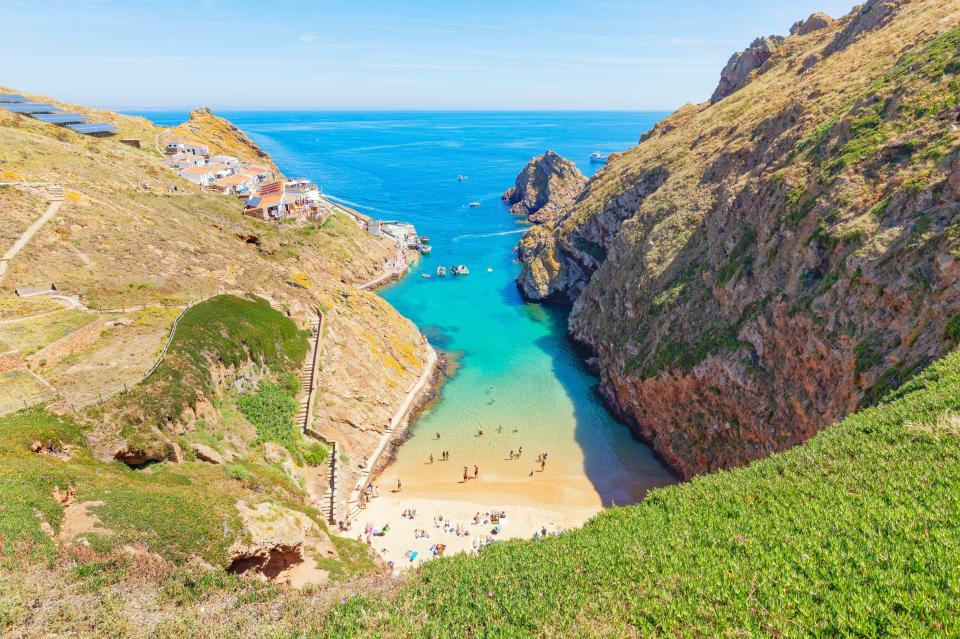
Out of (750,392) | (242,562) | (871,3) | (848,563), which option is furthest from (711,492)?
(871,3)

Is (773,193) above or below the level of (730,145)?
below

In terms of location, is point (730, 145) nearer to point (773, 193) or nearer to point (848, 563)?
point (773, 193)

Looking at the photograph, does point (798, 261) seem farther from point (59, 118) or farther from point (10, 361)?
point (59, 118)

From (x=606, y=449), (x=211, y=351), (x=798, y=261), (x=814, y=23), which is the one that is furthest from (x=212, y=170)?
(x=814, y=23)

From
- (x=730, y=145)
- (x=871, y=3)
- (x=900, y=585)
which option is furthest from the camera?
(x=871, y=3)

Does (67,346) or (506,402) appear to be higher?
(67,346)

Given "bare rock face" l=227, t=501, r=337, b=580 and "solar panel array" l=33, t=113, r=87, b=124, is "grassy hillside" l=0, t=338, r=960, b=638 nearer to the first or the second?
"bare rock face" l=227, t=501, r=337, b=580

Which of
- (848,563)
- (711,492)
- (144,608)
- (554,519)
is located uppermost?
(848,563)
